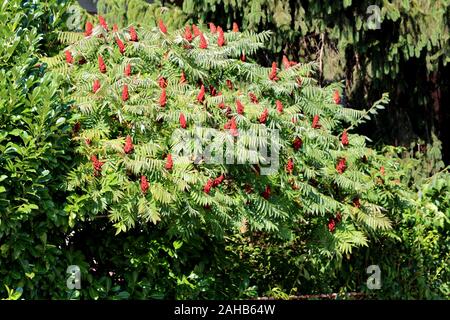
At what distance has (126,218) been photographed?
4.71m

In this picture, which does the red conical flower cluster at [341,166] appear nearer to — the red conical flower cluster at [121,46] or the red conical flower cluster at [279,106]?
A: the red conical flower cluster at [279,106]

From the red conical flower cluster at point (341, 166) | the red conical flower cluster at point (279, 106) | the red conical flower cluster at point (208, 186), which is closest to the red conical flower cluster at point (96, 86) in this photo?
the red conical flower cluster at point (208, 186)

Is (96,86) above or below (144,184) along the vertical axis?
above

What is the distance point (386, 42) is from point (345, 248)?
8.26 ft

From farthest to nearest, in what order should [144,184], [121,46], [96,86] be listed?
[121,46] < [96,86] < [144,184]

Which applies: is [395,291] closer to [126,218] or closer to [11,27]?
[126,218]

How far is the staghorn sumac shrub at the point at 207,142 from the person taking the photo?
478cm

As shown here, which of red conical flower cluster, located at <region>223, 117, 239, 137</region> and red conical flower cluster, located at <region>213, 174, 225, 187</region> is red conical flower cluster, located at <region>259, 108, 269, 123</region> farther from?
red conical flower cluster, located at <region>213, 174, 225, 187</region>

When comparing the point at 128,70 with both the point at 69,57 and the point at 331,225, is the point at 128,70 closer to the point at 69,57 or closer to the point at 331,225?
the point at 69,57

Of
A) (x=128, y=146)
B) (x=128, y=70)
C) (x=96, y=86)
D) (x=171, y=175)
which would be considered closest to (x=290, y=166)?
(x=171, y=175)

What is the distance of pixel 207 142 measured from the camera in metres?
4.92

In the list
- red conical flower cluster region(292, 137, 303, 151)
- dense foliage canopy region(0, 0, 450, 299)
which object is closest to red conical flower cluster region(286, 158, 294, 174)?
dense foliage canopy region(0, 0, 450, 299)
